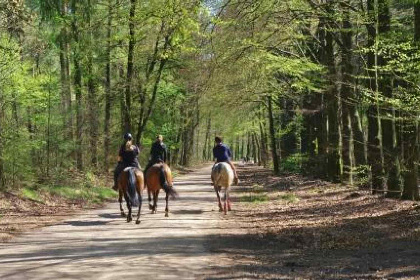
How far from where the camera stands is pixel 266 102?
4175 centimetres

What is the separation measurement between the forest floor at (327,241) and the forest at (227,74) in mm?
1756

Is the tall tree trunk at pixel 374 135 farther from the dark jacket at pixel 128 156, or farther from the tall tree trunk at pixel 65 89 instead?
the tall tree trunk at pixel 65 89

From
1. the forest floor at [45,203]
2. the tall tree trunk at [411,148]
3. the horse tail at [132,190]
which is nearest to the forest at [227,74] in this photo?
the tall tree trunk at [411,148]

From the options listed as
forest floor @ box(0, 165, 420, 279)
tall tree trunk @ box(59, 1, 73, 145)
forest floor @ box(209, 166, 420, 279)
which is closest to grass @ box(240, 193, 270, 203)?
forest floor @ box(0, 165, 420, 279)

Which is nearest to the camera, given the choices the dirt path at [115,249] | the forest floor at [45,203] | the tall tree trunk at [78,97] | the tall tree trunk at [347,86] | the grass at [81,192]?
the dirt path at [115,249]

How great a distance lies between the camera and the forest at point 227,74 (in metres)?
14.8

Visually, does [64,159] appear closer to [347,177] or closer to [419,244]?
[347,177]

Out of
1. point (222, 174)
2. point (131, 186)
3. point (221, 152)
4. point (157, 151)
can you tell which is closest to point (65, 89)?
point (157, 151)

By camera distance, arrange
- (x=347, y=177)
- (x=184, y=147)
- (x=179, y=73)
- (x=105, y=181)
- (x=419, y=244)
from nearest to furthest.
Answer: (x=419, y=244) < (x=347, y=177) < (x=105, y=181) < (x=179, y=73) < (x=184, y=147)

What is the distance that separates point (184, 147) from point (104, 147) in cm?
3617

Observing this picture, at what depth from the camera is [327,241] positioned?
1172 centimetres

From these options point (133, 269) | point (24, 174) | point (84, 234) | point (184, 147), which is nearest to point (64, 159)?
point (24, 174)

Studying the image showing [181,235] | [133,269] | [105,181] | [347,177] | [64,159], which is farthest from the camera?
[105,181]

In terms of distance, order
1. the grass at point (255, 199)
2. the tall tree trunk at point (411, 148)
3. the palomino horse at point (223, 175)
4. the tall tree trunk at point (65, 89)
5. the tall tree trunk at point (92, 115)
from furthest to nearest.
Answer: the tall tree trunk at point (92, 115) < the tall tree trunk at point (65, 89) < the grass at point (255, 199) < the palomino horse at point (223, 175) < the tall tree trunk at point (411, 148)
